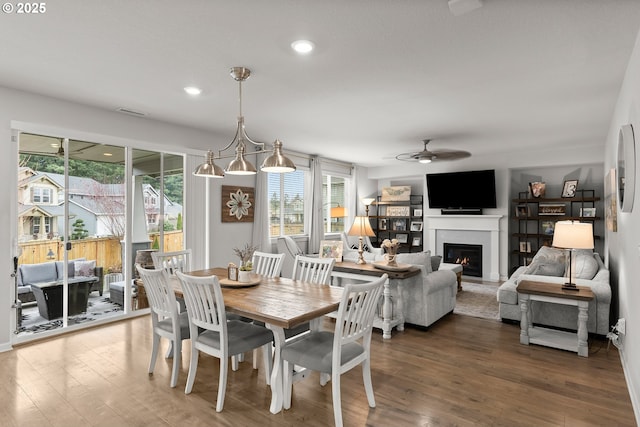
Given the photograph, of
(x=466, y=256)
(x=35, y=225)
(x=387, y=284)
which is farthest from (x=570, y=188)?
(x=35, y=225)

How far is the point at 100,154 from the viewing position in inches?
172

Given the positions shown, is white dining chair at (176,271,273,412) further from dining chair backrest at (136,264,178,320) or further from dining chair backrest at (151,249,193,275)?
dining chair backrest at (151,249,193,275)

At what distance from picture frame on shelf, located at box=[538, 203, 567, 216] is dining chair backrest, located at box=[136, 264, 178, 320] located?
707cm

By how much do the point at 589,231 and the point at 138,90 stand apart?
15.0ft

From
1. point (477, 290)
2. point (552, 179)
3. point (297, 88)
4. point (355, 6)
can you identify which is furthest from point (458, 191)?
point (355, 6)

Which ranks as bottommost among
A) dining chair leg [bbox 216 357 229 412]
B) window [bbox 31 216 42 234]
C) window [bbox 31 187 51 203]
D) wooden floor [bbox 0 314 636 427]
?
wooden floor [bbox 0 314 636 427]

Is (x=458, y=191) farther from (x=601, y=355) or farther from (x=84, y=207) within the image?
(x=84, y=207)

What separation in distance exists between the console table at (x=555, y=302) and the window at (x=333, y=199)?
4823 mm

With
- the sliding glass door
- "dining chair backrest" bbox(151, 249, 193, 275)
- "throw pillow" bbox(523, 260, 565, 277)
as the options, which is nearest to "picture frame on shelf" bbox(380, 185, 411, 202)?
"throw pillow" bbox(523, 260, 565, 277)

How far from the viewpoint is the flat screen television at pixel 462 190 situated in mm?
7363

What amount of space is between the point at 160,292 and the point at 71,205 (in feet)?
7.21

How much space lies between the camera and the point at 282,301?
2.59m

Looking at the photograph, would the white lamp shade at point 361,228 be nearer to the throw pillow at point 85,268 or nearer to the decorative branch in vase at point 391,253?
the decorative branch in vase at point 391,253

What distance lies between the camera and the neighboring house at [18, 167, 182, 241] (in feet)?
12.6
